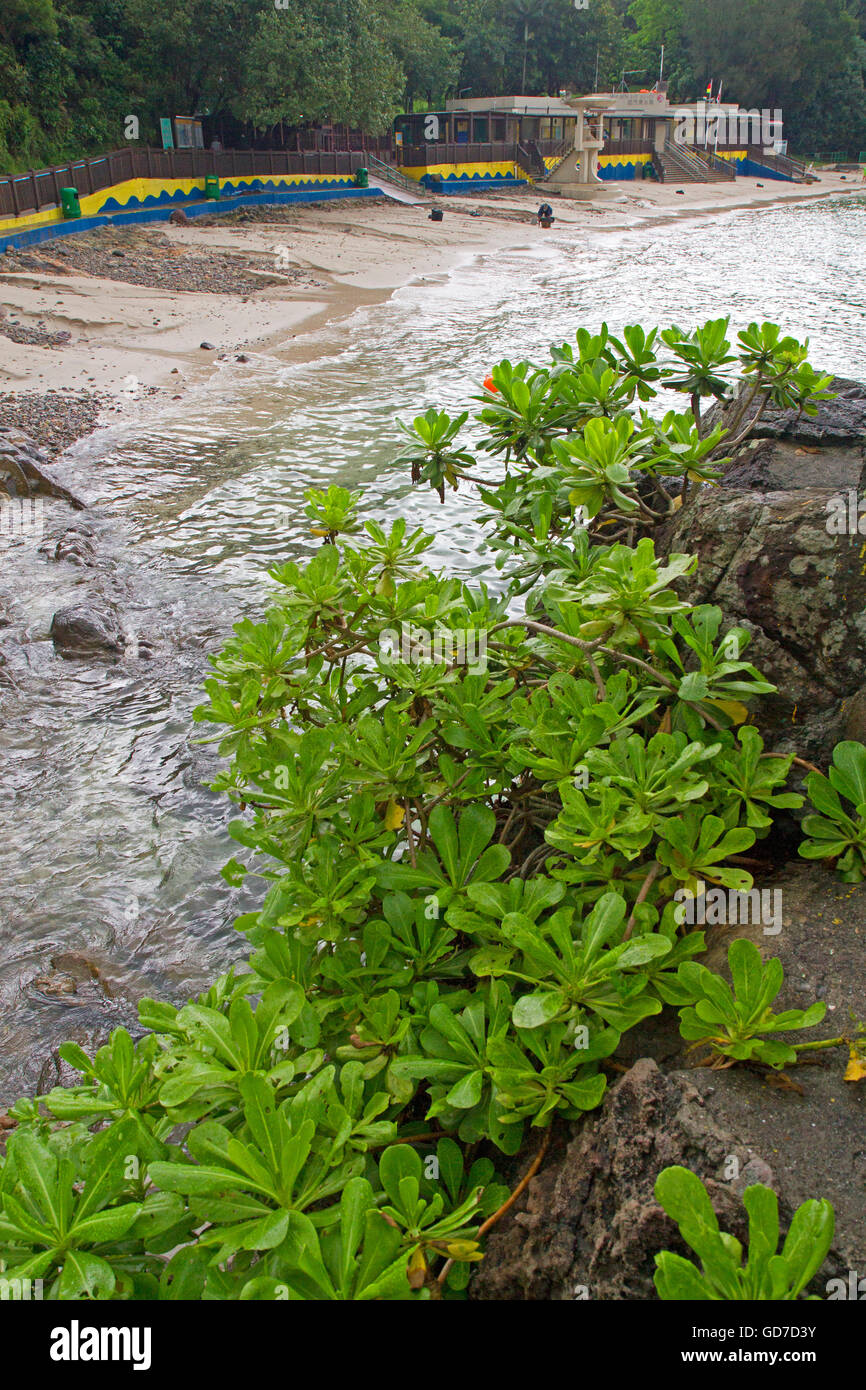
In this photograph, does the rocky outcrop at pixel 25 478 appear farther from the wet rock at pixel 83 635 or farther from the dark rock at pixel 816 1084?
the dark rock at pixel 816 1084

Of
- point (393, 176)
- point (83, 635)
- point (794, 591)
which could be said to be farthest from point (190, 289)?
point (393, 176)

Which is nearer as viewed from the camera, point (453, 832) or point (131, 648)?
point (453, 832)

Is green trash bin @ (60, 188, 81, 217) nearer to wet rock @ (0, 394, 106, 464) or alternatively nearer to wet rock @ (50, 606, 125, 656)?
wet rock @ (0, 394, 106, 464)

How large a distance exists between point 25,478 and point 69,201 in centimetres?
1816

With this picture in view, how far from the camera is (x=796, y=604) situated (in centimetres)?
230

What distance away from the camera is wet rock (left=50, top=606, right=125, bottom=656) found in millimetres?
6785

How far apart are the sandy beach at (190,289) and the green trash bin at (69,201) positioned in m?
1.08

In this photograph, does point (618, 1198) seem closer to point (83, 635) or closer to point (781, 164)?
point (83, 635)

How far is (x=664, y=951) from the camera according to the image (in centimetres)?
159

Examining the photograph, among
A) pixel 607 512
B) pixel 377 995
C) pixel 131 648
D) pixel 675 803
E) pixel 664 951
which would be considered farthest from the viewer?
pixel 131 648

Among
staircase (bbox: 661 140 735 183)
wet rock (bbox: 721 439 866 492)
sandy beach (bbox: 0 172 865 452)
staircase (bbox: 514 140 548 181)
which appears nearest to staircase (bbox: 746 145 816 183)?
staircase (bbox: 661 140 735 183)
